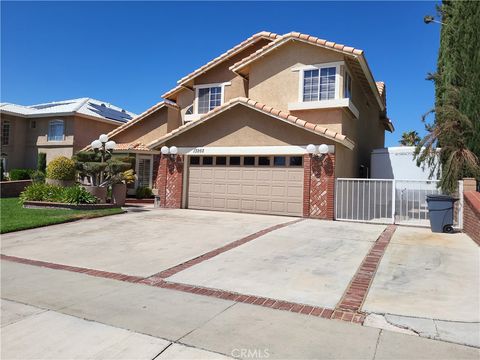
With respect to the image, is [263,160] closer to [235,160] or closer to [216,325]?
[235,160]

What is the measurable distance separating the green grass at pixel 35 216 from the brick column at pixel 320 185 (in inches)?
301

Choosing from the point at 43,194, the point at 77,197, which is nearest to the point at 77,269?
the point at 77,197

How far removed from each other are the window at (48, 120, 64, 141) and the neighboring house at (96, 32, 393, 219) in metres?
13.9

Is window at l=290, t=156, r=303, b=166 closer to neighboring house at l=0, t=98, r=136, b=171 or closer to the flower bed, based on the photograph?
the flower bed

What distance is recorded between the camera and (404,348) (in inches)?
153

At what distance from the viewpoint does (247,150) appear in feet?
49.8

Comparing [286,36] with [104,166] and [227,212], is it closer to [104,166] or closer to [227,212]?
[227,212]

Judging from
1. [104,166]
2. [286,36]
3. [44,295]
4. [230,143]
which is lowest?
[44,295]

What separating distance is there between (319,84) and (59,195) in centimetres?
1189

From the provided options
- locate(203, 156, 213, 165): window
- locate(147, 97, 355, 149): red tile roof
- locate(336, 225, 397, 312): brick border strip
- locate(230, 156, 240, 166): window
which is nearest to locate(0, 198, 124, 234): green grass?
locate(203, 156, 213, 165): window

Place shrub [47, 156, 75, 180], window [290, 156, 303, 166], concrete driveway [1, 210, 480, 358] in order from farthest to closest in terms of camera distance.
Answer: shrub [47, 156, 75, 180] < window [290, 156, 303, 166] < concrete driveway [1, 210, 480, 358]

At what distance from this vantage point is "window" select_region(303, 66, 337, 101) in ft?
49.8

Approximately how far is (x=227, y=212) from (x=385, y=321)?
11156 mm

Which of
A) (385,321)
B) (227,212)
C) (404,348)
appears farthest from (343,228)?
(404,348)
